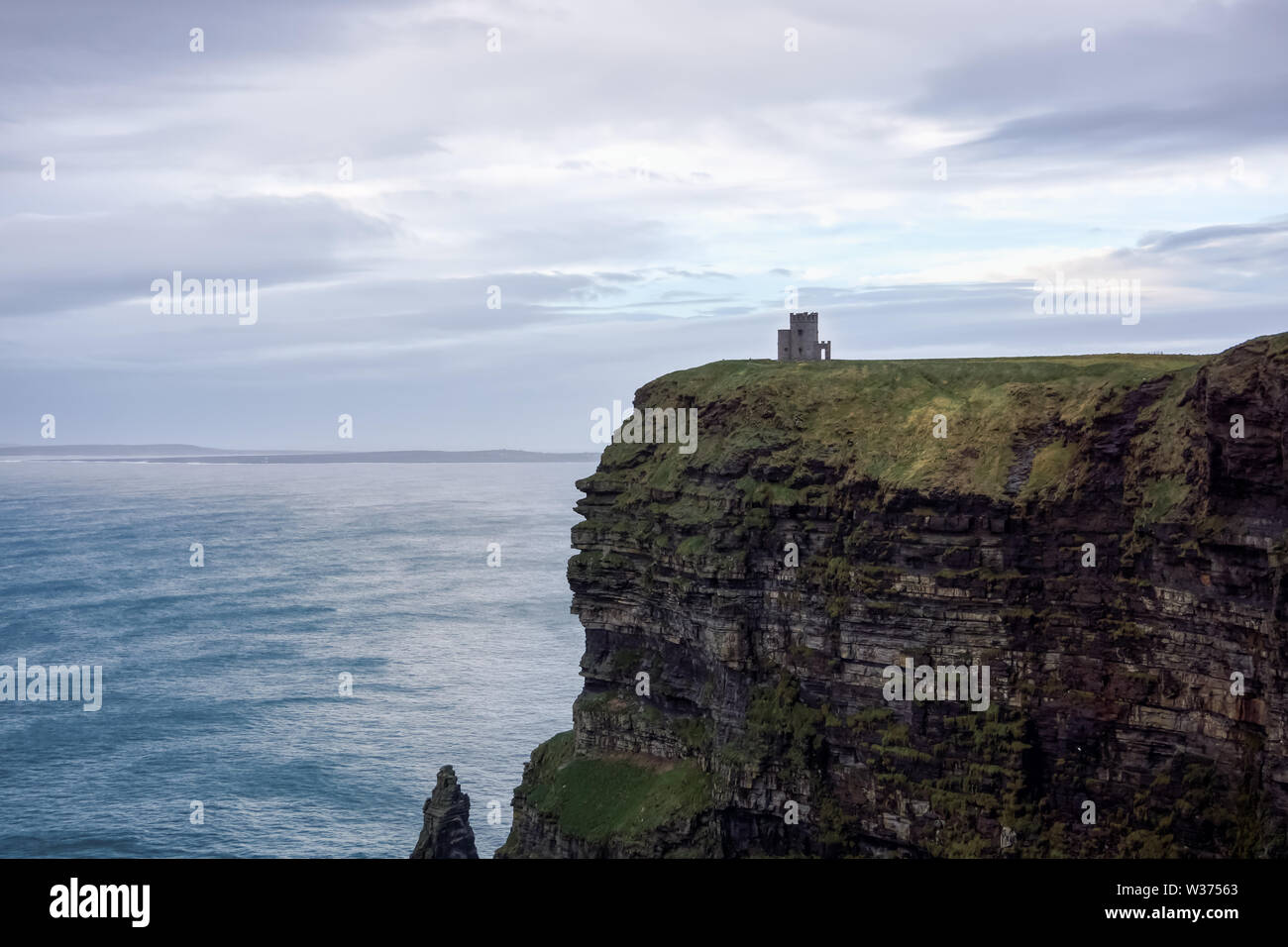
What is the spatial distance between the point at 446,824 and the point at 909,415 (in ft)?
122

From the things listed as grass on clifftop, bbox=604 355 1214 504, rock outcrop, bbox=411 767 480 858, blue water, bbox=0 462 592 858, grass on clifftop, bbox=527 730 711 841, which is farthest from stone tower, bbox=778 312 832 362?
blue water, bbox=0 462 592 858

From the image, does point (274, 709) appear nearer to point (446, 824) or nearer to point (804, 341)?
point (446, 824)

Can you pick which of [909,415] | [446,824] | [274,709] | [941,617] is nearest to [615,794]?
[446,824]

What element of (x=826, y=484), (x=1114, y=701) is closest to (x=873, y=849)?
(x=1114, y=701)

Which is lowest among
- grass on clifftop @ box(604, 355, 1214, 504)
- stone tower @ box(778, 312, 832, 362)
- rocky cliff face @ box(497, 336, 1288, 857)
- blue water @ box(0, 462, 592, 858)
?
blue water @ box(0, 462, 592, 858)

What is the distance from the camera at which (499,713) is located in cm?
11062

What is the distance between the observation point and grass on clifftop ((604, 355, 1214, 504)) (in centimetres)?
5575

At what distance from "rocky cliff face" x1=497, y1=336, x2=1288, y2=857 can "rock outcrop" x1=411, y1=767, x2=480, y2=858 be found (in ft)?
13.2

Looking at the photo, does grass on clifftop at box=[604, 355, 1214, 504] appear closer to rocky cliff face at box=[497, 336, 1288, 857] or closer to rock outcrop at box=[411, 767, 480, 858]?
rocky cliff face at box=[497, 336, 1288, 857]

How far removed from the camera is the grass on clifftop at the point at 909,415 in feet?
183

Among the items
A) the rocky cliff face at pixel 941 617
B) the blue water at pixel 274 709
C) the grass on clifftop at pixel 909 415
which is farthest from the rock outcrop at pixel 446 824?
the grass on clifftop at pixel 909 415

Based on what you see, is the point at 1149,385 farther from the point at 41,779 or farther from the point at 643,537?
the point at 41,779

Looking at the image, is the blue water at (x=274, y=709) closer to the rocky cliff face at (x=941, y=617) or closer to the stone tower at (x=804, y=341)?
the rocky cliff face at (x=941, y=617)

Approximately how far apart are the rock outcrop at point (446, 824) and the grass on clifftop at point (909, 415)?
22277 mm
